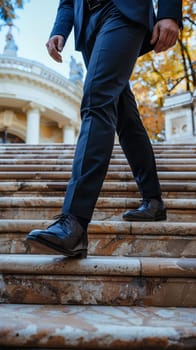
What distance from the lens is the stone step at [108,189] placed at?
248 cm

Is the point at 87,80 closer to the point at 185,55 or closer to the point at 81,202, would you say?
the point at 81,202

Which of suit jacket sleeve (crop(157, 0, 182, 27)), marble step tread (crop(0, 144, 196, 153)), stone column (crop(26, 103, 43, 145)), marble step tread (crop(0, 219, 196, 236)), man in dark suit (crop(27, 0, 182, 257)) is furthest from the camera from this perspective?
stone column (crop(26, 103, 43, 145))

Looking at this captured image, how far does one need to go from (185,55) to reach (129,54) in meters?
15.1

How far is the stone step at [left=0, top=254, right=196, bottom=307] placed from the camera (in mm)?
1288

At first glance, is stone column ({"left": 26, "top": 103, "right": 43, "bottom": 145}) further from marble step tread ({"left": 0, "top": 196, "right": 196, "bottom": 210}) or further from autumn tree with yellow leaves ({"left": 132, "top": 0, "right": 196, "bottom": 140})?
marble step tread ({"left": 0, "top": 196, "right": 196, "bottom": 210})

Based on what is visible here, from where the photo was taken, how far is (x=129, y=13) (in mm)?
1586

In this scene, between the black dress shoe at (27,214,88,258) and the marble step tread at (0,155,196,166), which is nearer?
the black dress shoe at (27,214,88,258)

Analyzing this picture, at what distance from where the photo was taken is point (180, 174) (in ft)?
9.45

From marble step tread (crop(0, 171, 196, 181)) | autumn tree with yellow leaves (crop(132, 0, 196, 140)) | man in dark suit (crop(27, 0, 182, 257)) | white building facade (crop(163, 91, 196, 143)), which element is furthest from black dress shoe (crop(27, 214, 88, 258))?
autumn tree with yellow leaves (crop(132, 0, 196, 140))

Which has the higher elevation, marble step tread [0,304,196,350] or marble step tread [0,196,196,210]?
marble step tread [0,196,196,210]

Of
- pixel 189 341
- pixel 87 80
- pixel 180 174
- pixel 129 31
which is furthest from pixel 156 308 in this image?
pixel 180 174

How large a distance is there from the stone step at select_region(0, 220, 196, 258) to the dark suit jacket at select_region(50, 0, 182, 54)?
1.00 metres

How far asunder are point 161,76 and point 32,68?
6.19 metres

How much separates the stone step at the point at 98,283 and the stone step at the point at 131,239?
353mm
